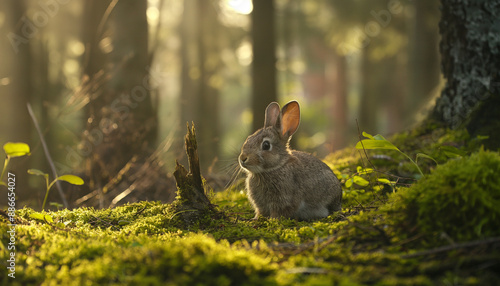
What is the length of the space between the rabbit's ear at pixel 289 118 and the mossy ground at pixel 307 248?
1.54 m

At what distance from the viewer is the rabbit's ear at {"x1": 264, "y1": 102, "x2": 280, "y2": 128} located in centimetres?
494

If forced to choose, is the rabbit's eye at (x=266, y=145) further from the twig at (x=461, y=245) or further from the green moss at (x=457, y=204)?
the twig at (x=461, y=245)

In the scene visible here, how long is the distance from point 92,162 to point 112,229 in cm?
337

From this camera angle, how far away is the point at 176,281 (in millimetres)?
1939

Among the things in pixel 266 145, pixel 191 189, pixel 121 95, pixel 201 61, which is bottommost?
pixel 191 189

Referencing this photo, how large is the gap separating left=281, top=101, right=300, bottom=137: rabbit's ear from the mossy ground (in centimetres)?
154

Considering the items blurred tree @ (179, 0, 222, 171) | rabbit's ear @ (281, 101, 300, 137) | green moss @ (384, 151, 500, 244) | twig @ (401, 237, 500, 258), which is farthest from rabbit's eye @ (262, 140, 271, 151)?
blurred tree @ (179, 0, 222, 171)

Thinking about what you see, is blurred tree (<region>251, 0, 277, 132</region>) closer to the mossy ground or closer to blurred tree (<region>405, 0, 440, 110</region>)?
blurred tree (<region>405, 0, 440, 110</region>)

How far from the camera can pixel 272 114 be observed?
16.5 ft

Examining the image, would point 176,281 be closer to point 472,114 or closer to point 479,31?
point 472,114

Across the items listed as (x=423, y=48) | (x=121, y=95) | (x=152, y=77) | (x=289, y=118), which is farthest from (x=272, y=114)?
(x=423, y=48)

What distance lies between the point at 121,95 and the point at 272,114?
3.53m

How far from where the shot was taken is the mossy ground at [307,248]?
203 centimetres

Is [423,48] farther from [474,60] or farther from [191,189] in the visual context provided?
[191,189]
